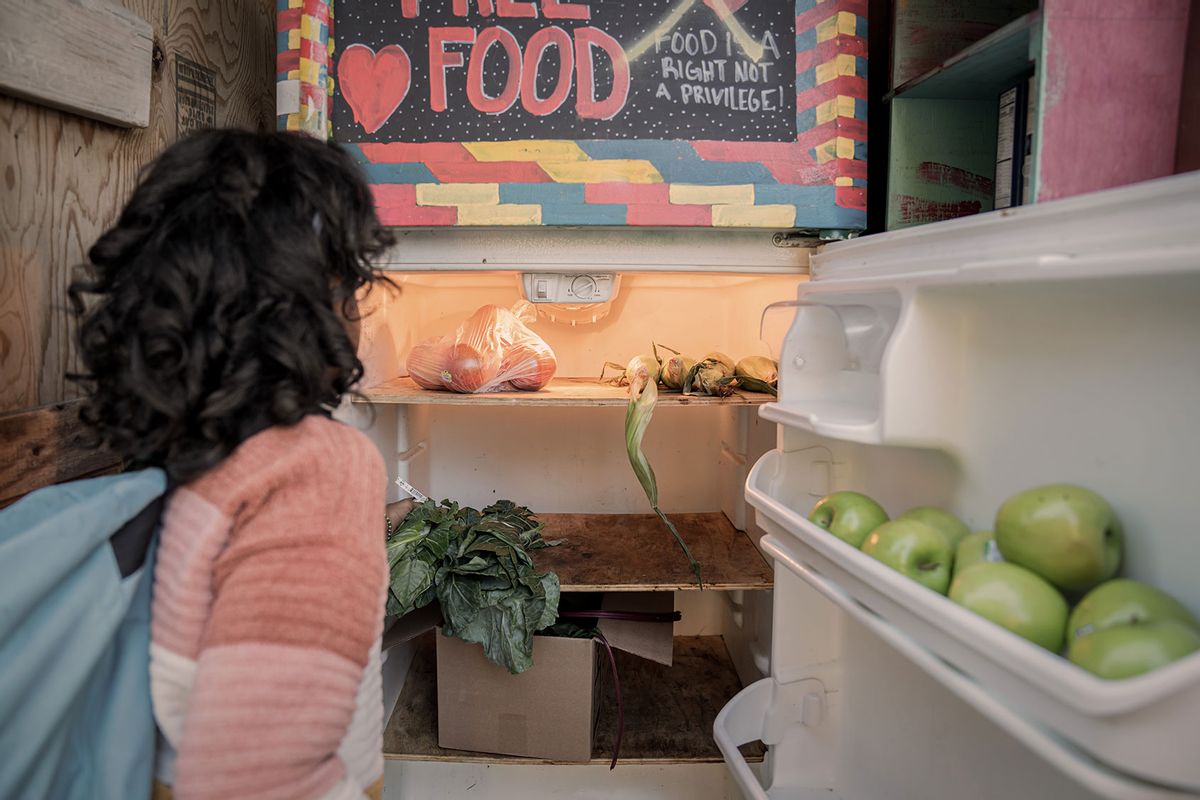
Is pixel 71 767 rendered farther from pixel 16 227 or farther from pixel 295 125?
pixel 295 125

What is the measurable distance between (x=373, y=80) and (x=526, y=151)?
→ 353 mm

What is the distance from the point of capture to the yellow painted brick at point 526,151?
1448 mm

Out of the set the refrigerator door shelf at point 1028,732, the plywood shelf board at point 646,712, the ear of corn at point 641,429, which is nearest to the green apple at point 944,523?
the refrigerator door shelf at point 1028,732

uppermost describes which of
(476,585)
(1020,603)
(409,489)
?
(1020,603)

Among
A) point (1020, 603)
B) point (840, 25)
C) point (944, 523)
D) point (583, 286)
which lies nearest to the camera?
point (1020, 603)

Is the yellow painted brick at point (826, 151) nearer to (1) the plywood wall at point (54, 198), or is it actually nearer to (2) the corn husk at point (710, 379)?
(2) the corn husk at point (710, 379)

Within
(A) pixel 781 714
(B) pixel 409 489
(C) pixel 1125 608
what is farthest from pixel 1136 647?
(B) pixel 409 489

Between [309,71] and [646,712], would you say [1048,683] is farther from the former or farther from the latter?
[309,71]

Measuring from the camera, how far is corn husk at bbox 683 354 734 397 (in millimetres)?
1752

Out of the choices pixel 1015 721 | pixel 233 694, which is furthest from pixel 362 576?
pixel 1015 721

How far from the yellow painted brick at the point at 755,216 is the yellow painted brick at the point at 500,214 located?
14.9 inches

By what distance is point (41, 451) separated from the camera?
109 centimetres

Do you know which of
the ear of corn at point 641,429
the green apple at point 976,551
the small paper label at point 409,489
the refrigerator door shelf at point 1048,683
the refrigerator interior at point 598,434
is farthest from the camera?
the refrigerator interior at point 598,434

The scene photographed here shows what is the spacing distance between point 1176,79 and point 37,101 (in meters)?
1.73
